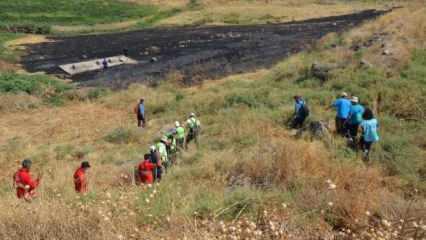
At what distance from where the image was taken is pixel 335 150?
1227 centimetres

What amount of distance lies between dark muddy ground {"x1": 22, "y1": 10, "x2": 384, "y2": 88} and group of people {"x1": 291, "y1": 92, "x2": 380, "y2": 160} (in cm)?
1571

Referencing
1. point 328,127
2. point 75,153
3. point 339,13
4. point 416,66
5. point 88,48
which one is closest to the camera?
point 328,127

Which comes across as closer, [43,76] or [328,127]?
[328,127]

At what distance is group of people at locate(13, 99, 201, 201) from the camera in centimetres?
879

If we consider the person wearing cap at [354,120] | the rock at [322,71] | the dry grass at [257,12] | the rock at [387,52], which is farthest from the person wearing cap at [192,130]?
the dry grass at [257,12]

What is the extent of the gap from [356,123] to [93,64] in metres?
27.0

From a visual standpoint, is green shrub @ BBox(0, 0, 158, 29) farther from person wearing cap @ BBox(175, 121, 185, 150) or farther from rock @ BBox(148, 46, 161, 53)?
person wearing cap @ BBox(175, 121, 185, 150)

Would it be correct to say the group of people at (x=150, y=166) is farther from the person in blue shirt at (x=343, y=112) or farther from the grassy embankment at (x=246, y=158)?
the person in blue shirt at (x=343, y=112)

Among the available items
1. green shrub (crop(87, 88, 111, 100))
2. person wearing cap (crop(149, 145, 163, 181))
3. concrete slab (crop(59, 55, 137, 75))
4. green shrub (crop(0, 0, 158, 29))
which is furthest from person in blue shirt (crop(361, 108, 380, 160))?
green shrub (crop(0, 0, 158, 29))

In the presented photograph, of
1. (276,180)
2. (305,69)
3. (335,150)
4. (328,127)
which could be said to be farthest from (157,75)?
(276,180)

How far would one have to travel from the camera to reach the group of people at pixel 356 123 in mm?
11984

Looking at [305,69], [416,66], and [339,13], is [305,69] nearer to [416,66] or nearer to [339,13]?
[416,66]

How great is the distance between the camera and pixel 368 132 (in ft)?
39.1

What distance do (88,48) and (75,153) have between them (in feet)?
95.4
